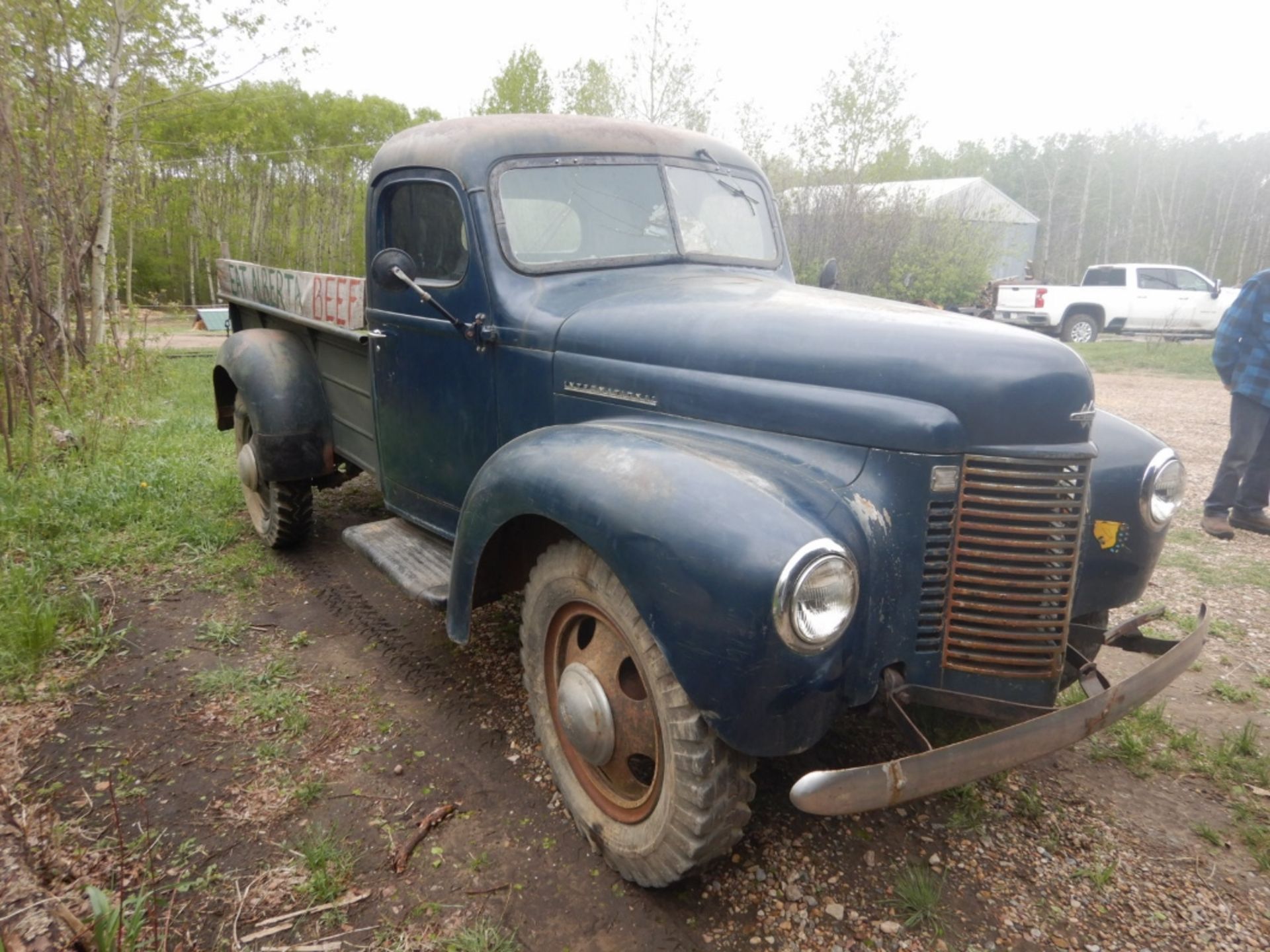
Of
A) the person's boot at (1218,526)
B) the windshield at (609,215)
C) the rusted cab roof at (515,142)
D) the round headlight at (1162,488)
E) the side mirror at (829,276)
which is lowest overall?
the person's boot at (1218,526)

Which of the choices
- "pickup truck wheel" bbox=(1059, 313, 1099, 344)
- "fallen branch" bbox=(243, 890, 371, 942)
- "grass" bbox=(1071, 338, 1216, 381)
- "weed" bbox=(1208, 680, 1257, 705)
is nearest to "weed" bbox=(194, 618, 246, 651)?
"fallen branch" bbox=(243, 890, 371, 942)

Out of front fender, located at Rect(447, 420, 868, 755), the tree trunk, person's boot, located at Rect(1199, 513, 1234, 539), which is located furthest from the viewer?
the tree trunk

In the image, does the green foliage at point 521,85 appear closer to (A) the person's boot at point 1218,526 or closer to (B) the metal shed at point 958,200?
(B) the metal shed at point 958,200

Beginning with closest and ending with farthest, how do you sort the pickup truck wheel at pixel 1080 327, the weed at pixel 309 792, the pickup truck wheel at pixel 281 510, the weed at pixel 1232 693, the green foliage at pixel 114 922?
the green foliage at pixel 114 922, the weed at pixel 309 792, the weed at pixel 1232 693, the pickup truck wheel at pixel 281 510, the pickup truck wheel at pixel 1080 327

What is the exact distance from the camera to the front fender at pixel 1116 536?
2455 mm

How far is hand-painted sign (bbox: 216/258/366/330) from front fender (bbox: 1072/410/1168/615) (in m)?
3.03

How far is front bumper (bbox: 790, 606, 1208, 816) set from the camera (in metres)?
1.71

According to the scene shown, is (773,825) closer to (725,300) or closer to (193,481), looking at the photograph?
(725,300)

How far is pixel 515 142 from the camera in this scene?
3.09 meters

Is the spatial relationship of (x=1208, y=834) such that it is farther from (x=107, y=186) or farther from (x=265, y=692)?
(x=107, y=186)

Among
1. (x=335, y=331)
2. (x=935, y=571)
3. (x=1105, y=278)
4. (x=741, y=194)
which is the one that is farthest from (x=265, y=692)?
(x=1105, y=278)

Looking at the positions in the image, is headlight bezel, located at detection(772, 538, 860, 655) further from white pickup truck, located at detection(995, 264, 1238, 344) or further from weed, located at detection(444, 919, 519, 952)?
white pickup truck, located at detection(995, 264, 1238, 344)

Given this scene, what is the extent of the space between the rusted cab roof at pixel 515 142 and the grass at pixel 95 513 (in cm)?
236

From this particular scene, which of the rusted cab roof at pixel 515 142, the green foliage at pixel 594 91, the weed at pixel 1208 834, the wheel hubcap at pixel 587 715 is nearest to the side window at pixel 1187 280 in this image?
the green foliage at pixel 594 91
